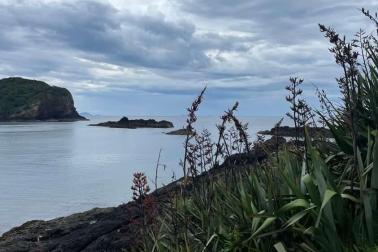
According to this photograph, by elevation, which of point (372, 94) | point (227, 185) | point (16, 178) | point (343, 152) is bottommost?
point (16, 178)

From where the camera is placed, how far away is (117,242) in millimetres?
8234

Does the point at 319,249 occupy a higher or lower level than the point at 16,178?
higher

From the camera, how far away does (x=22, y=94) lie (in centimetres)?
18200

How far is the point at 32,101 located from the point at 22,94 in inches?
242

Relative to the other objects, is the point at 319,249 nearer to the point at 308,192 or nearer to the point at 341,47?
the point at 308,192

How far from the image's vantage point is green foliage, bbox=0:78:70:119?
177 m

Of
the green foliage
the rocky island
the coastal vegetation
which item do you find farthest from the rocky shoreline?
the rocky island

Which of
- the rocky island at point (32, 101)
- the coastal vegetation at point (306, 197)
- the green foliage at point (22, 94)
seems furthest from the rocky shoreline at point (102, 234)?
→ the rocky island at point (32, 101)

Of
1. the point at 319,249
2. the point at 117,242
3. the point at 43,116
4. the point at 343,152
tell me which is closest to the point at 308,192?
the point at 319,249

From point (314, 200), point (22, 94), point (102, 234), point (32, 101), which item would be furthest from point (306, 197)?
point (22, 94)

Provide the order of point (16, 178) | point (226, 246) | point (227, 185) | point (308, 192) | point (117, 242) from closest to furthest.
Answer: point (308, 192) < point (226, 246) < point (227, 185) < point (117, 242) < point (16, 178)

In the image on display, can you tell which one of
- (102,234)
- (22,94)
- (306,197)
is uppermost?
(22,94)

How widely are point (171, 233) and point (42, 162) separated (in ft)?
145

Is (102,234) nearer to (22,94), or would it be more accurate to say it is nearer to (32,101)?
(32,101)
